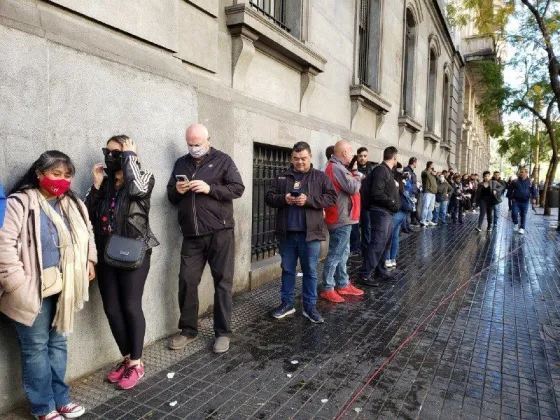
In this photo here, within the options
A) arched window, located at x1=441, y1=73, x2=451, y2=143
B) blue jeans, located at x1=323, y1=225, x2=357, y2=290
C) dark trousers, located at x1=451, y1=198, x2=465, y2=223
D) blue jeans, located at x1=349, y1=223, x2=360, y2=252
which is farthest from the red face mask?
arched window, located at x1=441, y1=73, x2=451, y2=143

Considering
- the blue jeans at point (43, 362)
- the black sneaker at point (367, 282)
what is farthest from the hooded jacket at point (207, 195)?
the black sneaker at point (367, 282)

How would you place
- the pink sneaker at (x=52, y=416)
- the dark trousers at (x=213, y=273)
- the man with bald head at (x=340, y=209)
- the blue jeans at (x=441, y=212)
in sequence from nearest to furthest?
the pink sneaker at (x=52, y=416)
the dark trousers at (x=213, y=273)
the man with bald head at (x=340, y=209)
the blue jeans at (x=441, y=212)

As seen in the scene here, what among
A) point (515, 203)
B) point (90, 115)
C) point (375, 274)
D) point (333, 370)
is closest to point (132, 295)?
point (90, 115)

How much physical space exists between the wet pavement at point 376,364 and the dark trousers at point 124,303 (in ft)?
1.10

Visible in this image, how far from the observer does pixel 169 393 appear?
318 centimetres

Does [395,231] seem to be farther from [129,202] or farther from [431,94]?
[431,94]

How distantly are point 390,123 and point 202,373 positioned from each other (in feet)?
33.8

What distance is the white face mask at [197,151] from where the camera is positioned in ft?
12.8

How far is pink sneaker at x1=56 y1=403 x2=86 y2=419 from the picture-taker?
2.84 metres

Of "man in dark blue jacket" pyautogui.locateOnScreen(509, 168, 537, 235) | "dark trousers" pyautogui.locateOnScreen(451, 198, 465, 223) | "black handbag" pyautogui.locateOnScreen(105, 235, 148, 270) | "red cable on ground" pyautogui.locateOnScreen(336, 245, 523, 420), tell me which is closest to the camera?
"red cable on ground" pyautogui.locateOnScreen(336, 245, 523, 420)

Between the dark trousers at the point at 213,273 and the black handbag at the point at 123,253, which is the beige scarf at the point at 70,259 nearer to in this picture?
the black handbag at the point at 123,253

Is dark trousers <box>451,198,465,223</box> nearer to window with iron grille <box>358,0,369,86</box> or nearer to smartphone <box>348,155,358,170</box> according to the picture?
window with iron grille <box>358,0,369,86</box>

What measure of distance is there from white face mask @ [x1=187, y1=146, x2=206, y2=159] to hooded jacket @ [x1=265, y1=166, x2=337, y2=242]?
1.04m

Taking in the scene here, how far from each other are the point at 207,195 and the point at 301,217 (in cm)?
113
